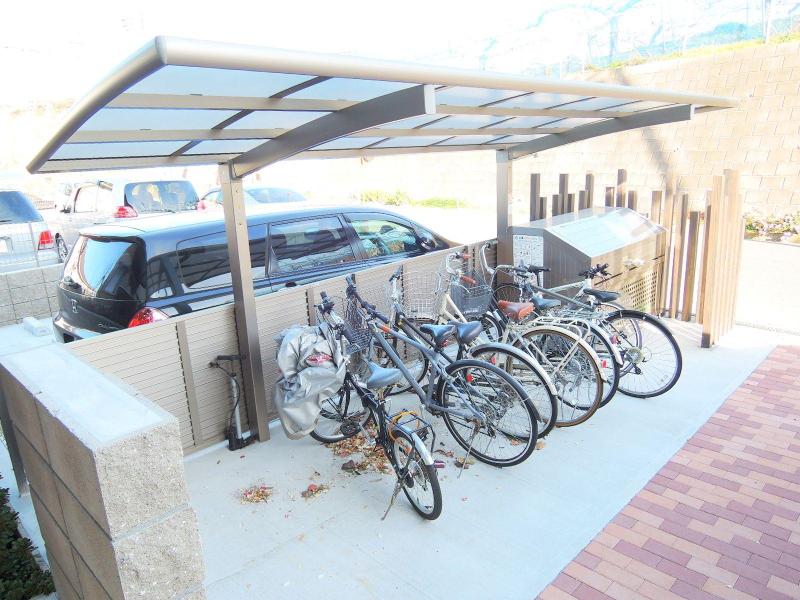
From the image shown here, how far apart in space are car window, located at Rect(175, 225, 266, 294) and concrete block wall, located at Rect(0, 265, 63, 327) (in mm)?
3771

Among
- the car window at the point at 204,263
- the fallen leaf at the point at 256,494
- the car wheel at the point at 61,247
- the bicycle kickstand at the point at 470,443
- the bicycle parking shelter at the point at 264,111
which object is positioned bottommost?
the fallen leaf at the point at 256,494

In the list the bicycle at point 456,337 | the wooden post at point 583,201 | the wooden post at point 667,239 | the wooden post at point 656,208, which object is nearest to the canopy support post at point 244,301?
the bicycle at point 456,337

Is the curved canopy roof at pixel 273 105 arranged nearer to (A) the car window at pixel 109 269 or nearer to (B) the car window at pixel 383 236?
(A) the car window at pixel 109 269

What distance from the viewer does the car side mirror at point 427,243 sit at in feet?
20.0

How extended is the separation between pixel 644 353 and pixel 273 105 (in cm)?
344

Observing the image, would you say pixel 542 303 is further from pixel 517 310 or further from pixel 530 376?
pixel 530 376

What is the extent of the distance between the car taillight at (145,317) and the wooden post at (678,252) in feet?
16.6

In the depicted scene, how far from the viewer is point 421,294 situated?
5.44 meters

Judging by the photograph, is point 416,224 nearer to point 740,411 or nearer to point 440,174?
point 740,411

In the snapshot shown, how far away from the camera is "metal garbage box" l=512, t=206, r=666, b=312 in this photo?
211 inches

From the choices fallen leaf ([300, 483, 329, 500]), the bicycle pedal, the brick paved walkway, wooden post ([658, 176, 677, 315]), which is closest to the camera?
the brick paved walkway

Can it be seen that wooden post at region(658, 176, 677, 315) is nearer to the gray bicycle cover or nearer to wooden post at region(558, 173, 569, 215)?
wooden post at region(558, 173, 569, 215)

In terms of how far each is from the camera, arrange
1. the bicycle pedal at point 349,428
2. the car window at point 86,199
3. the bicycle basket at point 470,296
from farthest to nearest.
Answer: the car window at point 86,199, the bicycle basket at point 470,296, the bicycle pedal at point 349,428

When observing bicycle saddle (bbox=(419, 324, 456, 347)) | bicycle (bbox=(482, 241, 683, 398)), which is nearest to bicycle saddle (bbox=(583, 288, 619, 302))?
bicycle (bbox=(482, 241, 683, 398))
